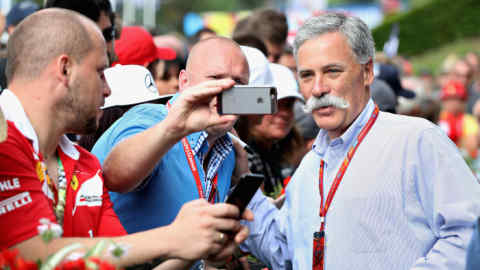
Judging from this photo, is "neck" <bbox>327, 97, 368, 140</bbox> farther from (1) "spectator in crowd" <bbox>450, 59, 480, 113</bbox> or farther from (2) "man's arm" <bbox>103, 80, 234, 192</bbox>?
(1) "spectator in crowd" <bbox>450, 59, 480, 113</bbox>

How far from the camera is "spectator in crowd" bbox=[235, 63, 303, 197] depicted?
221 inches

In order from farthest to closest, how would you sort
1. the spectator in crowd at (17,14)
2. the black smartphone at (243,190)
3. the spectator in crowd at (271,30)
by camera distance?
the spectator in crowd at (271,30) < the spectator in crowd at (17,14) < the black smartphone at (243,190)

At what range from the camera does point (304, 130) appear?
683cm

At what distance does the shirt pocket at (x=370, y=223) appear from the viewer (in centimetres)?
342

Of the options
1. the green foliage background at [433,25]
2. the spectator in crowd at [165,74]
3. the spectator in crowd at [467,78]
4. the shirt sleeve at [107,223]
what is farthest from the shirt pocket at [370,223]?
the green foliage background at [433,25]

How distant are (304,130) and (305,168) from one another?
2.93 m

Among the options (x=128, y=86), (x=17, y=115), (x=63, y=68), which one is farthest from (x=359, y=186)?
(x=128, y=86)

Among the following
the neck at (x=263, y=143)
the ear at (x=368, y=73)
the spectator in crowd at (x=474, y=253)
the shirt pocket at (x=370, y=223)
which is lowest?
the neck at (x=263, y=143)

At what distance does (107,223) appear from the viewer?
114 inches

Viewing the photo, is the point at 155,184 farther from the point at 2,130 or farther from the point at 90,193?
the point at 2,130

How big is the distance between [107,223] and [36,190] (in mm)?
474

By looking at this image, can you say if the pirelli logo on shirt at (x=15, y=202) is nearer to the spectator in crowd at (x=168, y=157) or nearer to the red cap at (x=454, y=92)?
the spectator in crowd at (x=168, y=157)

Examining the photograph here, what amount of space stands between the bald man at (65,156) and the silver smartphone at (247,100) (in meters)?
0.06

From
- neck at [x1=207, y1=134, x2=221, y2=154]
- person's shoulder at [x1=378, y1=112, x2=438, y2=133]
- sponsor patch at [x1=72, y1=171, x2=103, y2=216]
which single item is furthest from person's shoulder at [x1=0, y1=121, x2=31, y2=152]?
person's shoulder at [x1=378, y1=112, x2=438, y2=133]
